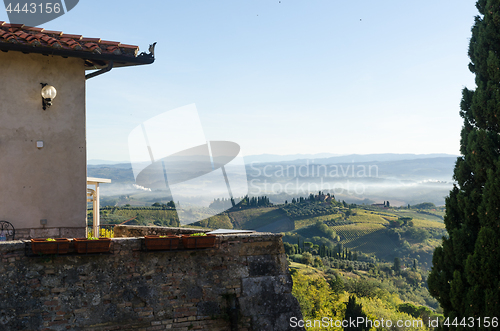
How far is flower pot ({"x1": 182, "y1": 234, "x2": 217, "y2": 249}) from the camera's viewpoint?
19.1ft

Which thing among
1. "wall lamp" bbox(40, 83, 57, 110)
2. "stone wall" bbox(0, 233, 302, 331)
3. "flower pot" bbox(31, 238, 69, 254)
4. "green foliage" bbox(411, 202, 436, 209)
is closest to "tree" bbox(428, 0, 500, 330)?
"stone wall" bbox(0, 233, 302, 331)

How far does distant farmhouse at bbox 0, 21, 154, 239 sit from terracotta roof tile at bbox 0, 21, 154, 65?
0.02m

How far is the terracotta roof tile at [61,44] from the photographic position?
717 cm

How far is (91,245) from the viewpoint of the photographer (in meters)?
5.30

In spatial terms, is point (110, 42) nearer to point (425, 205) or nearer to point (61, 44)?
point (61, 44)

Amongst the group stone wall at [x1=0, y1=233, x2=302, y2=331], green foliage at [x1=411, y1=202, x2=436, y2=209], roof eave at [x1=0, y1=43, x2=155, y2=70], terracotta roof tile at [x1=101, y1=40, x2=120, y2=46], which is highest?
terracotta roof tile at [x1=101, y1=40, x2=120, y2=46]

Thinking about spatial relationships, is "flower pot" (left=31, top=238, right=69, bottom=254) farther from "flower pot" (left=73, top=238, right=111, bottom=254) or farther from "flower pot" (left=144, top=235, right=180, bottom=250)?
"flower pot" (left=144, top=235, right=180, bottom=250)

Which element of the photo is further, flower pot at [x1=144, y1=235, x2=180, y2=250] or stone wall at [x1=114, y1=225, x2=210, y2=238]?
stone wall at [x1=114, y1=225, x2=210, y2=238]

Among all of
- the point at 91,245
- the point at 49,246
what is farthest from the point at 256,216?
the point at 49,246

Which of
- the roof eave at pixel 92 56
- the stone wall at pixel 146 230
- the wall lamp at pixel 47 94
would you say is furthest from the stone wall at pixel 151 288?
the roof eave at pixel 92 56

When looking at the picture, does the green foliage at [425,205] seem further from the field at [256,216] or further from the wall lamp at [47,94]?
the wall lamp at [47,94]

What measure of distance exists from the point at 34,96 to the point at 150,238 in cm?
427

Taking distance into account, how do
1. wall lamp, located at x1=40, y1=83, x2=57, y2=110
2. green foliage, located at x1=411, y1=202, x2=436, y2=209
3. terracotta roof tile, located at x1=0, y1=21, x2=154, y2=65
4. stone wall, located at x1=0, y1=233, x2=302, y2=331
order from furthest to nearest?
green foliage, located at x1=411, y1=202, x2=436, y2=209 → wall lamp, located at x1=40, y1=83, x2=57, y2=110 → terracotta roof tile, located at x1=0, y1=21, x2=154, y2=65 → stone wall, located at x1=0, y1=233, x2=302, y2=331

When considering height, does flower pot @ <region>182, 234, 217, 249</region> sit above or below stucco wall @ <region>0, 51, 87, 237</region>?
below
